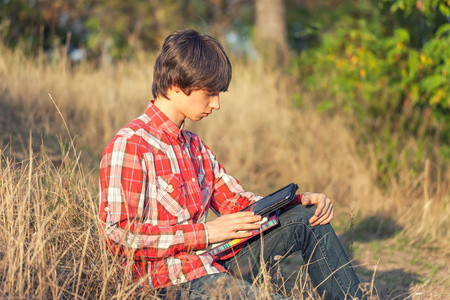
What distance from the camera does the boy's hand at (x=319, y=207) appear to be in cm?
253

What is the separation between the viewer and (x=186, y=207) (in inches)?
91.0

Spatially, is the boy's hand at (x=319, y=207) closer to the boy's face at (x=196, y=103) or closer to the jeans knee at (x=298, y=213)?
the jeans knee at (x=298, y=213)

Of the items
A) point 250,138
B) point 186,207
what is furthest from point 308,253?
point 250,138

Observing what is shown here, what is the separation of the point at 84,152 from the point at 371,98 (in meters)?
3.53

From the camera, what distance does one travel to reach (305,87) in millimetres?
8414

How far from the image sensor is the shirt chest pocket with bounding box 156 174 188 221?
88.8 inches

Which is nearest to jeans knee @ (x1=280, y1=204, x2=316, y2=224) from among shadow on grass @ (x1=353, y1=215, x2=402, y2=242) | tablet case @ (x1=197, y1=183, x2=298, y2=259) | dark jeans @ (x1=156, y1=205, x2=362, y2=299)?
dark jeans @ (x1=156, y1=205, x2=362, y2=299)

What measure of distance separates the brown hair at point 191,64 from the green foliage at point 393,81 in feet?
10.8

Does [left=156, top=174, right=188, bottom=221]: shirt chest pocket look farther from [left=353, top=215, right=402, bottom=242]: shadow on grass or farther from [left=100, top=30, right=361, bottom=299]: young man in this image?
[left=353, top=215, right=402, bottom=242]: shadow on grass

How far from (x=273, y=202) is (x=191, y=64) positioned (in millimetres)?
709

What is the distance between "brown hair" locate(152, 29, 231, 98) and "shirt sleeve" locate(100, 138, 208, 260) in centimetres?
35

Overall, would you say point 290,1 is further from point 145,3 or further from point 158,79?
point 158,79

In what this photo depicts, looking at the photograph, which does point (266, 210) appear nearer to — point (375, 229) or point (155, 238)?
point (155, 238)

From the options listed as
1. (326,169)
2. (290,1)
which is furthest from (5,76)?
(290,1)
